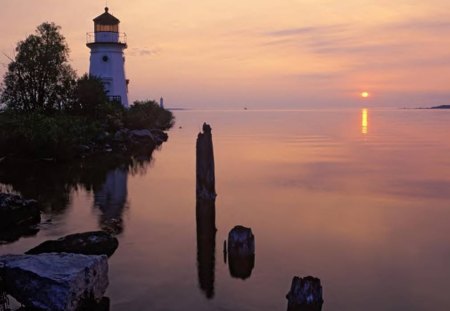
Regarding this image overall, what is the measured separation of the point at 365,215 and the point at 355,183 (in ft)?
38.5

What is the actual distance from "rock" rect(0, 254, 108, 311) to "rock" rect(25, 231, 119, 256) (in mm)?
2911

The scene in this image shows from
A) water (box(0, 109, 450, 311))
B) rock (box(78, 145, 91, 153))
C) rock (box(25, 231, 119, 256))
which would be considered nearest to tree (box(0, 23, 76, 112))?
rock (box(78, 145, 91, 153))

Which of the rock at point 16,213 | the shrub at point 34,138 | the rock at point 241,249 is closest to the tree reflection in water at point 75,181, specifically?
the shrub at point 34,138

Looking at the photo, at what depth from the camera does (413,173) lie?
4416 centimetres

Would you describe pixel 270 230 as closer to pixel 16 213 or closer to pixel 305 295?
pixel 305 295

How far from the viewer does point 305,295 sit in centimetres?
1304

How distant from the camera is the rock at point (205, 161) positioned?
84.6ft

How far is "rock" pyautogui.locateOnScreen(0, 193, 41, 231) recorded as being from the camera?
2153cm

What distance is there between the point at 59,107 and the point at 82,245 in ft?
152

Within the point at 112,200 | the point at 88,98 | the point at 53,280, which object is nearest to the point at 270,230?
the point at 112,200

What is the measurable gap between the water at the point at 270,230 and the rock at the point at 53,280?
55.1 inches

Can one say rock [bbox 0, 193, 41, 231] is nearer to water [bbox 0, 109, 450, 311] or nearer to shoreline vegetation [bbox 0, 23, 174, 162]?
water [bbox 0, 109, 450, 311]

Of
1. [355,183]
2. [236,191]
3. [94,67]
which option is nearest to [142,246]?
[236,191]

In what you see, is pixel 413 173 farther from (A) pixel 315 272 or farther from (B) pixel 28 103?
(B) pixel 28 103
